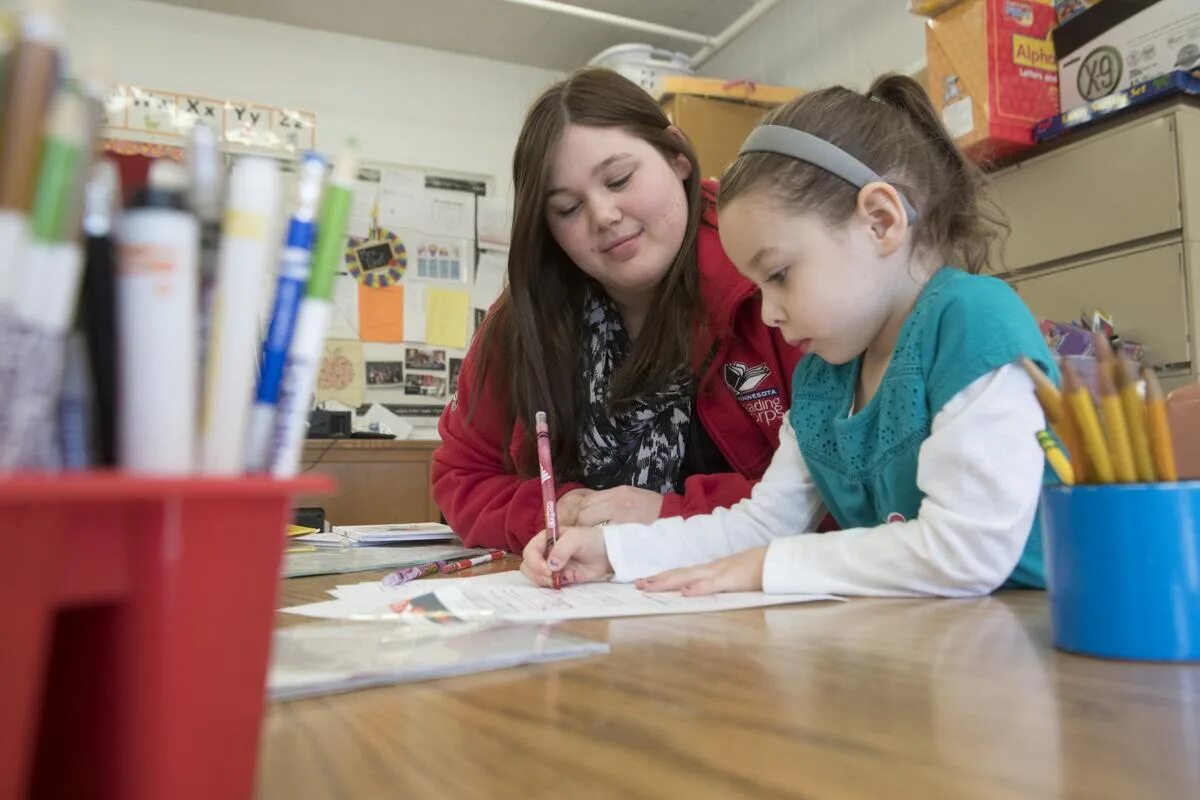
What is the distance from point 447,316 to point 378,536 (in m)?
2.10

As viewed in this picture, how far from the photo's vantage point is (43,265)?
19 centimetres

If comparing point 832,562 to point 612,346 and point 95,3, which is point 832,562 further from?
point 95,3

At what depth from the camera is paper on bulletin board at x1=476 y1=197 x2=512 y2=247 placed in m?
3.36

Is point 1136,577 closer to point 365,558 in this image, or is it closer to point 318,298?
point 318,298

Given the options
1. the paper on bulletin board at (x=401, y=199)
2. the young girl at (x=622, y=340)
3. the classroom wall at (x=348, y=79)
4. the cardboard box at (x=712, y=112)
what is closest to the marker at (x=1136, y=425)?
the young girl at (x=622, y=340)

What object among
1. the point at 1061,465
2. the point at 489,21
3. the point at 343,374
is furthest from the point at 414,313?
the point at 1061,465

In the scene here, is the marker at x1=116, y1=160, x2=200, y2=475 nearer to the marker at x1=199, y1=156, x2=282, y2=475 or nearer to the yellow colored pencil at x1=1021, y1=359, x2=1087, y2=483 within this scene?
the marker at x1=199, y1=156, x2=282, y2=475

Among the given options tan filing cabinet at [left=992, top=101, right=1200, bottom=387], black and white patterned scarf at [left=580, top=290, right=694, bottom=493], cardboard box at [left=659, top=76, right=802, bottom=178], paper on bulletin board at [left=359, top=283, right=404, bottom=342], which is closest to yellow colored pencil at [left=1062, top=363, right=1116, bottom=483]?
black and white patterned scarf at [left=580, top=290, right=694, bottom=493]

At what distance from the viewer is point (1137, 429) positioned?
1.49ft

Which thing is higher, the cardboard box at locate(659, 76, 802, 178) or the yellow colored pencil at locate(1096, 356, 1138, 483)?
the cardboard box at locate(659, 76, 802, 178)

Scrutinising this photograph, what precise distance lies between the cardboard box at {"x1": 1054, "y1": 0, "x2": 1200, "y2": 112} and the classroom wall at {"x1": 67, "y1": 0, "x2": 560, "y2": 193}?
142cm

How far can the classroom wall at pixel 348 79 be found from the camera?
2904mm

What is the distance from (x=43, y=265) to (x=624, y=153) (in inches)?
39.0

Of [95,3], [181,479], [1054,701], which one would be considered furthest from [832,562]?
[95,3]
